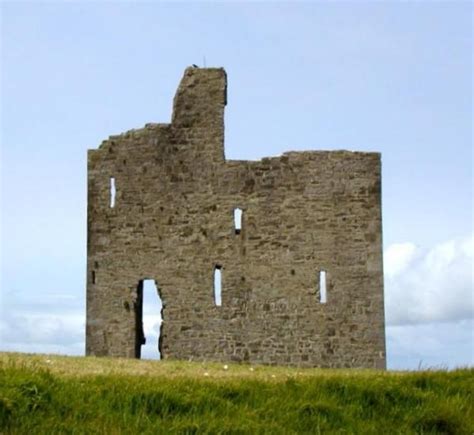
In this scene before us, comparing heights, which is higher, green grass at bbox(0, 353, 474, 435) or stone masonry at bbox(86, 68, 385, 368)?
stone masonry at bbox(86, 68, 385, 368)

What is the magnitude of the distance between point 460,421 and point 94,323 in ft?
42.6

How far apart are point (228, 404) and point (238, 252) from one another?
1142 centimetres

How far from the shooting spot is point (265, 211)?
79.0 feet

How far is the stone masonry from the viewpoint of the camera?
23875mm

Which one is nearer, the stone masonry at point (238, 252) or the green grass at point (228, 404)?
the green grass at point (228, 404)

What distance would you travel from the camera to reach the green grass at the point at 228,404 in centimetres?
1172

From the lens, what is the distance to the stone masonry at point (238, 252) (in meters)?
23.9

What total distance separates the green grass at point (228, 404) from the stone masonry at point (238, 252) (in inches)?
353

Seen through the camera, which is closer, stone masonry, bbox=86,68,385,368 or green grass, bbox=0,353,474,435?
green grass, bbox=0,353,474,435

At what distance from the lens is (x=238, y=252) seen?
2403 centimetres

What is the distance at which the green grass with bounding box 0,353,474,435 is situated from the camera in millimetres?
11719

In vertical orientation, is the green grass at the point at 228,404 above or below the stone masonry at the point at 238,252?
below

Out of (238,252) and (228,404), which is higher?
(238,252)

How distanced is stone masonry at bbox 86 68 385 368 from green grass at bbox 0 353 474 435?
8.98m
